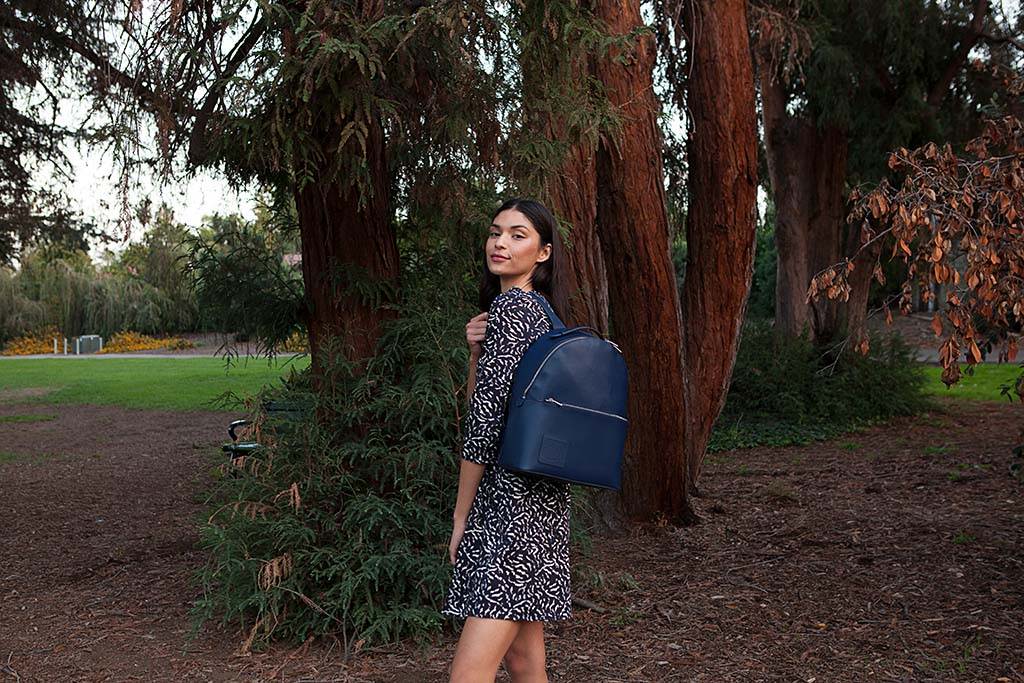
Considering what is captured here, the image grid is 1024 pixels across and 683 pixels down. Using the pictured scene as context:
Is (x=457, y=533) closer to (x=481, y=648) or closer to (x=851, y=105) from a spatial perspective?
(x=481, y=648)

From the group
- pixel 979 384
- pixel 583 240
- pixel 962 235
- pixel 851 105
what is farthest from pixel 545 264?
pixel 979 384

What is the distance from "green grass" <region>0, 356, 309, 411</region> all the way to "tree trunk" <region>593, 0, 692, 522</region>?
293 inches

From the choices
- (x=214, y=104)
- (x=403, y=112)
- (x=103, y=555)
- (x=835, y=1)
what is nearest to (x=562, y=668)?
(x=403, y=112)

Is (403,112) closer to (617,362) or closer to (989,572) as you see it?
(617,362)

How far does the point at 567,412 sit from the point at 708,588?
3405mm

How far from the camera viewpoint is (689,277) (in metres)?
7.60

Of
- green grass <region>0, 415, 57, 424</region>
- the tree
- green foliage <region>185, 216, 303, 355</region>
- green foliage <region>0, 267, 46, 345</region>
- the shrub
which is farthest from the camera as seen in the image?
green foliage <region>0, 267, 46, 345</region>

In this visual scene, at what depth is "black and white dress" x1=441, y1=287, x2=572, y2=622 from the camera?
9.09ft

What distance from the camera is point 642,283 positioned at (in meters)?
6.79

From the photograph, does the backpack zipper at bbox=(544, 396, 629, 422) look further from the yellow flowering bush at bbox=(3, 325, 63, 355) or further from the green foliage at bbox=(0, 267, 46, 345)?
the yellow flowering bush at bbox=(3, 325, 63, 355)

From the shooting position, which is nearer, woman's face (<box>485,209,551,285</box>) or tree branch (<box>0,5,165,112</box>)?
woman's face (<box>485,209,551,285</box>)

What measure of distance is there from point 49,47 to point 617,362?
5683mm

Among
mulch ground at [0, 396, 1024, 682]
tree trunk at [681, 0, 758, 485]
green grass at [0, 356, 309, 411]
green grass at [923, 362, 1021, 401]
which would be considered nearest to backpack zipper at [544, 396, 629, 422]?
mulch ground at [0, 396, 1024, 682]

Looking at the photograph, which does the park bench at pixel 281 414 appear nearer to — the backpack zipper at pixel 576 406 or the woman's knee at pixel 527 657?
the woman's knee at pixel 527 657
